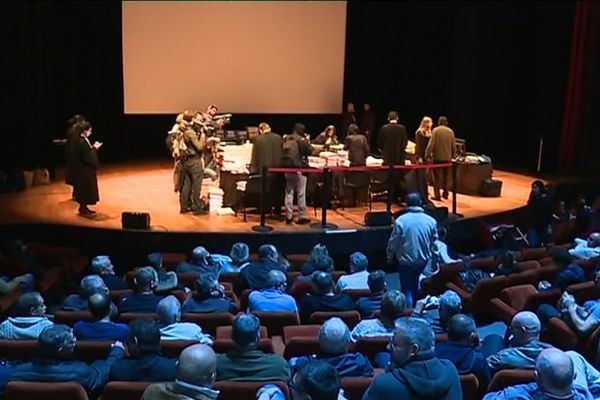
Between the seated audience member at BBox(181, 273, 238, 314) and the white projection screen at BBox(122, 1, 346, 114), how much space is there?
10.1 meters

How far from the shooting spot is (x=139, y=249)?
10.2m

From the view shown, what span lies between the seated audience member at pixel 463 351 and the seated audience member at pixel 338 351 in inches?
21.9

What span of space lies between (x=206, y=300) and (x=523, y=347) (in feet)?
7.80

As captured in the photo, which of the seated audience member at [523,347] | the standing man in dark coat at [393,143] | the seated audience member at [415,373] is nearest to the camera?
the seated audience member at [415,373]

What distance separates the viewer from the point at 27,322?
5555mm

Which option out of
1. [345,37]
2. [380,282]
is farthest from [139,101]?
[380,282]

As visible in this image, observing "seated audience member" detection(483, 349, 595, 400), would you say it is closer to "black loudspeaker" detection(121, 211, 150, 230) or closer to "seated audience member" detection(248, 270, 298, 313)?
"seated audience member" detection(248, 270, 298, 313)

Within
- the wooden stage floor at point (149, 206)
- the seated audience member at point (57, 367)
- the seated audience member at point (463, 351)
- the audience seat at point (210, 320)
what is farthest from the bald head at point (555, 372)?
the wooden stage floor at point (149, 206)

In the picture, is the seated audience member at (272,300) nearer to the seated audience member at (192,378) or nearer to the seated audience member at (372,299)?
the seated audience member at (372,299)

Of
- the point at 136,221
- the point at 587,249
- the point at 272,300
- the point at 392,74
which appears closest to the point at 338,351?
the point at 272,300

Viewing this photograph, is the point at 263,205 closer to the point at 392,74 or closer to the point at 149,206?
the point at 149,206

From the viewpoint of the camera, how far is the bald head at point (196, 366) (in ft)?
12.0

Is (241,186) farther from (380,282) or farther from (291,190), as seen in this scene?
(380,282)

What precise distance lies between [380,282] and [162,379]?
2.56 metres
